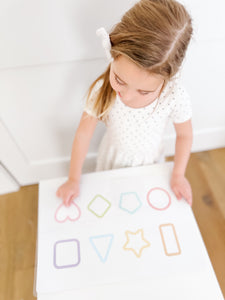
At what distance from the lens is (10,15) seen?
21.0 inches

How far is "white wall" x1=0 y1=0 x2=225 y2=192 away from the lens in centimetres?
55

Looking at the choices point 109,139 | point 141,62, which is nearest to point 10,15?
point 141,62

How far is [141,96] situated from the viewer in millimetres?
493

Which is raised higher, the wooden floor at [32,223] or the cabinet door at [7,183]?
the cabinet door at [7,183]

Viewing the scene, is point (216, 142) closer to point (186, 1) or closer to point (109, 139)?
point (109, 139)

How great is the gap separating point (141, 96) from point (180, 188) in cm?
30

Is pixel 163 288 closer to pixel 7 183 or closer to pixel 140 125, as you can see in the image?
pixel 140 125

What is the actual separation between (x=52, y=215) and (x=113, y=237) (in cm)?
18

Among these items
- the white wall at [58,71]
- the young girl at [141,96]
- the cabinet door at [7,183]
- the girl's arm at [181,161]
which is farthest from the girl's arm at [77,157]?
the cabinet door at [7,183]

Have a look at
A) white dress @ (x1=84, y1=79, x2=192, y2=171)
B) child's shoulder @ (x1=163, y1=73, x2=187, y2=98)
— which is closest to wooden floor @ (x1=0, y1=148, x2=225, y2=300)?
white dress @ (x1=84, y1=79, x2=192, y2=171)

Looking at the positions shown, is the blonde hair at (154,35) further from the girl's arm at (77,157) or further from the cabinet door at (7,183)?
the cabinet door at (7,183)

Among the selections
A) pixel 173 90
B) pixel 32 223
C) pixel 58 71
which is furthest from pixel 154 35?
pixel 32 223

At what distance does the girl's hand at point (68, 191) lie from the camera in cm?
66

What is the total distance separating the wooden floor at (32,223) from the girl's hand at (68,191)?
19.5 inches
